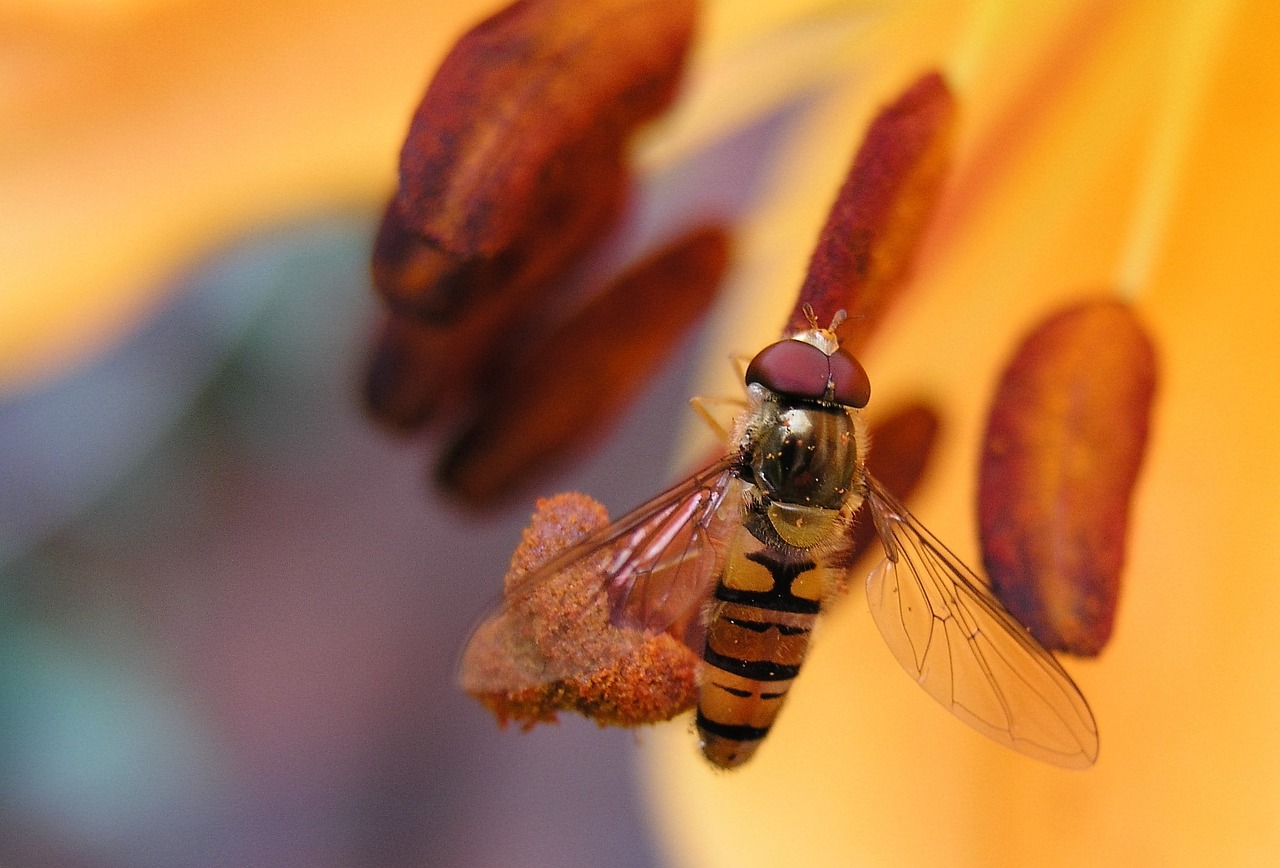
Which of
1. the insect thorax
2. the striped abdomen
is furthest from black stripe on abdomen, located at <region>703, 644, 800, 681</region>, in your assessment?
the insect thorax

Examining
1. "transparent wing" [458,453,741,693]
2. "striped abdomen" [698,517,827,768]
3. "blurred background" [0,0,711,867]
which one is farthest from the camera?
"blurred background" [0,0,711,867]

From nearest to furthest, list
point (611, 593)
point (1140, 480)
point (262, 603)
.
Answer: point (611, 593) → point (1140, 480) → point (262, 603)

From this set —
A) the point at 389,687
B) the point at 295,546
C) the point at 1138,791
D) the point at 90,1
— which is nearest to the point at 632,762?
the point at 389,687

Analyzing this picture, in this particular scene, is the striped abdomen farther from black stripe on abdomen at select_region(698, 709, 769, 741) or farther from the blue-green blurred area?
the blue-green blurred area

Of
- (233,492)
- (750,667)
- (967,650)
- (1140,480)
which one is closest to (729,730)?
(750,667)

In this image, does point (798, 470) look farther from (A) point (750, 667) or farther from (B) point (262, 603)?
(B) point (262, 603)

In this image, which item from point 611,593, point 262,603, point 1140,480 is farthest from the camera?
point 262,603

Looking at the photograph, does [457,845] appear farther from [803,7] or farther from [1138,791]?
[803,7]

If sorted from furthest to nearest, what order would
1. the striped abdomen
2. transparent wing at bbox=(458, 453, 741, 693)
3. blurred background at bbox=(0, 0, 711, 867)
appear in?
blurred background at bbox=(0, 0, 711, 867), the striped abdomen, transparent wing at bbox=(458, 453, 741, 693)
